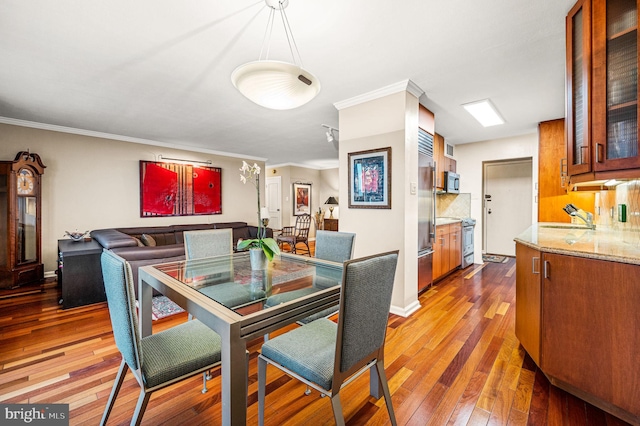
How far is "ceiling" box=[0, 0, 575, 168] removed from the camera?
175cm

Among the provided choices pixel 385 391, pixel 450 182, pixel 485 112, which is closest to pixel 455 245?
pixel 450 182

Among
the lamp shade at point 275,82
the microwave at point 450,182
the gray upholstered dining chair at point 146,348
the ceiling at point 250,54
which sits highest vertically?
the ceiling at point 250,54

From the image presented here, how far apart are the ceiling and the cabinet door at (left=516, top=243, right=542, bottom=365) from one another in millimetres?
1611

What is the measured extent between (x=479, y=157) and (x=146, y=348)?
5681 millimetres

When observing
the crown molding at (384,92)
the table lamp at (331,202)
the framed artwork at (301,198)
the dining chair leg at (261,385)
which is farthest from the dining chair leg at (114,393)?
the table lamp at (331,202)

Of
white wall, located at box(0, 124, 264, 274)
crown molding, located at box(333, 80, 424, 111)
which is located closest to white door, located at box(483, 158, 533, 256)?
crown molding, located at box(333, 80, 424, 111)

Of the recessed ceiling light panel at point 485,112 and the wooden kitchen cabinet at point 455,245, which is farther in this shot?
the wooden kitchen cabinet at point 455,245

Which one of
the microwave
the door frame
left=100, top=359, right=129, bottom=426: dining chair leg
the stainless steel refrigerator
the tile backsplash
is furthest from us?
the tile backsplash

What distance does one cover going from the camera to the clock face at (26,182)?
3.70 metres

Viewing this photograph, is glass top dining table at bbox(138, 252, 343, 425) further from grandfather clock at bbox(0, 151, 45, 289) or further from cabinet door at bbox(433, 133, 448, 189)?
grandfather clock at bbox(0, 151, 45, 289)

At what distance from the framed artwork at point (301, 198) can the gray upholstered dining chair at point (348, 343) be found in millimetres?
7124

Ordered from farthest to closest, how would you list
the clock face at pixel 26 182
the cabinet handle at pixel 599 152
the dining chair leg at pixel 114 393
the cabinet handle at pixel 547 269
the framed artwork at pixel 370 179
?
1. the clock face at pixel 26 182
2. the framed artwork at pixel 370 179
3. the cabinet handle at pixel 547 269
4. the cabinet handle at pixel 599 152
5. the dining chair leg at pixel 114 393

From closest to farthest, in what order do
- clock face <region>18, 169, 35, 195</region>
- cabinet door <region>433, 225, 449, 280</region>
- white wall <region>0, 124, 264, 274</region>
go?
clock face <region>18, 169, 35, 195</region> → cabinet door <region>433, 225, 449, 280</region> → white wall <region>0, 124, 264, 274</region>

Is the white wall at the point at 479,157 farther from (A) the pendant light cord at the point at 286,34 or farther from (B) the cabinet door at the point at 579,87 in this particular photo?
(A) the pendant light cord at the point at 286,34
